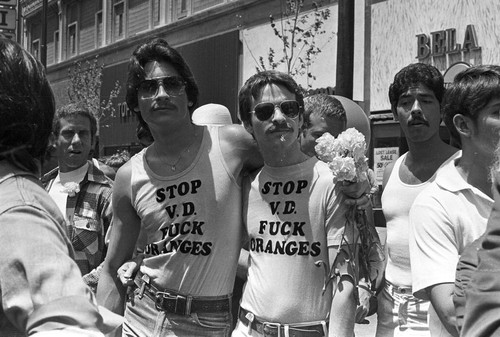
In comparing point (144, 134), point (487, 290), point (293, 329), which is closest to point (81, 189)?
point (144, 134)

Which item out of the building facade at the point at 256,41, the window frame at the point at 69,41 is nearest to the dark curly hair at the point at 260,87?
the building facade at the point at 256,41

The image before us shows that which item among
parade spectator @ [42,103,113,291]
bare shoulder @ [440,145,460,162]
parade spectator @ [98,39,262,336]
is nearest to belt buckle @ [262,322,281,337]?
parade spectator @ [98,39,262,336]

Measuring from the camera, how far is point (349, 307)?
3074mm

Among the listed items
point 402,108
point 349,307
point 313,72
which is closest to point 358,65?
point 313,72

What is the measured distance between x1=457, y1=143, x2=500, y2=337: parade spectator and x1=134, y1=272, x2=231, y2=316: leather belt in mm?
1951

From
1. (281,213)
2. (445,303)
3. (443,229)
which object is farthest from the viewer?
(281,213)

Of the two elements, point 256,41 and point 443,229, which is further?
point 256,41

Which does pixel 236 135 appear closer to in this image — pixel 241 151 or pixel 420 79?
pixel 241 151

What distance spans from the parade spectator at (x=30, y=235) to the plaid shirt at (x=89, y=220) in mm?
3026

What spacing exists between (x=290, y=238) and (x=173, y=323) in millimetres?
681

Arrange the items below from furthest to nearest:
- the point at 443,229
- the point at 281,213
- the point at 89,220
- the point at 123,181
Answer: the point at 89,220, the point at 123,181, the point at 281,213, the point at 443,229

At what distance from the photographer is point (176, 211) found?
3426mm

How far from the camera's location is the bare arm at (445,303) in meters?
2.38

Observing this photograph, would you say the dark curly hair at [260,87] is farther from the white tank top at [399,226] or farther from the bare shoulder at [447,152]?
the bare shoulder at [447,152]
